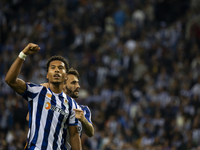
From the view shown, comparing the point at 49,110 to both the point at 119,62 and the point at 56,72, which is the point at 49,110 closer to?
the point at 56,72

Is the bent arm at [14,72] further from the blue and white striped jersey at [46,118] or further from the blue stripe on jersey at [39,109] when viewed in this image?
the blue stripe on jersey at [39,109]

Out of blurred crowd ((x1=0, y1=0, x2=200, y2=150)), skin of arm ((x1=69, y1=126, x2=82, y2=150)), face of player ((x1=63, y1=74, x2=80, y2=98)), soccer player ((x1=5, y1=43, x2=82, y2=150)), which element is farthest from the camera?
blurred crowd ((x1=0, y1=0, x2=200, y2=150))

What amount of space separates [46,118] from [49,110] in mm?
110

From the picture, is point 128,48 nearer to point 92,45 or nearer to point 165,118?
point 92,45

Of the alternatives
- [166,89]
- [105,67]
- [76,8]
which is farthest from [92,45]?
[166,89]

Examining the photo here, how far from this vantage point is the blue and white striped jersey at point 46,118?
416 centimetres

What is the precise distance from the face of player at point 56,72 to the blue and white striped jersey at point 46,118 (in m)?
0.16

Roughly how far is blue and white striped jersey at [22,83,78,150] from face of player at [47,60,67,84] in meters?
0.16

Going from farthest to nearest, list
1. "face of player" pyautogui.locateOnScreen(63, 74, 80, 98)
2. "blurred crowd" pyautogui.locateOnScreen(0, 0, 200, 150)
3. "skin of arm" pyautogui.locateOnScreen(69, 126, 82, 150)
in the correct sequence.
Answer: "blurred crowd" pyautogui.locateOnScreen(0, 0, 200, 150) → "face of player" pyautogui.locateOnScreen(63, 74, 80, 98) → "skin of arm" pyautogui.locateOnScreen(69, 126, 82, 150)

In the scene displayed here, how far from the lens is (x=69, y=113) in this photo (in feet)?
14.6

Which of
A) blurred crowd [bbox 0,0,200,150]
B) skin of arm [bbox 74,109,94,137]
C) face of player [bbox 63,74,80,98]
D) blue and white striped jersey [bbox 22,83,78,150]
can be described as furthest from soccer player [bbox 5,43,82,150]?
blurred crowd [bbox 0,0,200,150]

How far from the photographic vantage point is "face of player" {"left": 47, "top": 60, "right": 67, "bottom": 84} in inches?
172

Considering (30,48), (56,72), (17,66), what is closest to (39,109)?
(56,72)

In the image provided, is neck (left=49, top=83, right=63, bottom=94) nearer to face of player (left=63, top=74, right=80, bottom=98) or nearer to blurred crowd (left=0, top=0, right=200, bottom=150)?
face of player (left=63, top=74, right=80, bottom=98)
